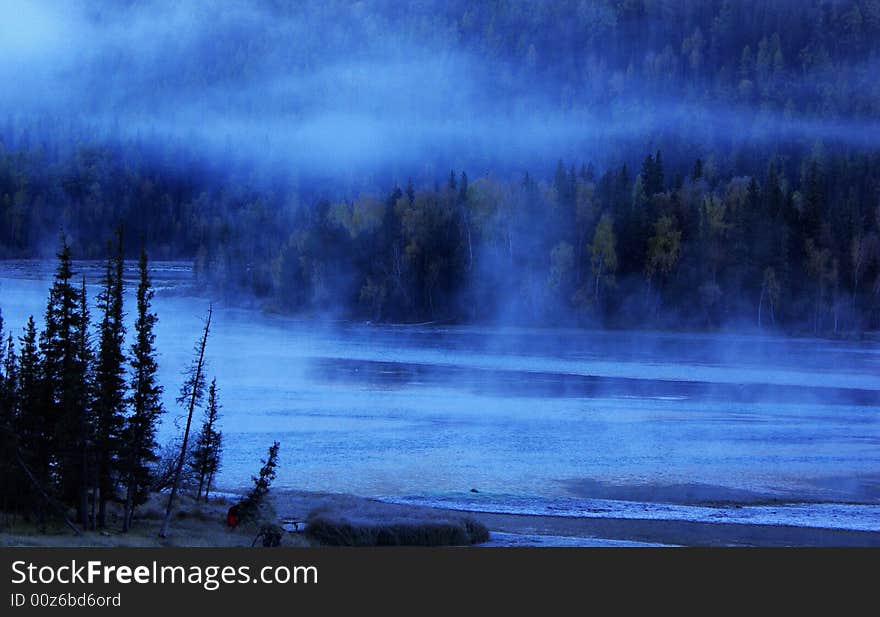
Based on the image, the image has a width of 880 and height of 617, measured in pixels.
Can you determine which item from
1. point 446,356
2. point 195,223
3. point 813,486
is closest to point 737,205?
point 446,356

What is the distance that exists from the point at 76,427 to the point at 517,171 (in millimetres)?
102553

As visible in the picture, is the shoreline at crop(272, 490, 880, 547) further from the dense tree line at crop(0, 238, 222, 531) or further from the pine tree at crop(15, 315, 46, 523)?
the pine tree at crop(15, 315, 46, 523)

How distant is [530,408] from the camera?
36.9 meters

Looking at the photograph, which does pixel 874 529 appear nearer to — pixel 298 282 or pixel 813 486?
pixel 813 486

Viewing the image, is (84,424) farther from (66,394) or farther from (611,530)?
(611,530)

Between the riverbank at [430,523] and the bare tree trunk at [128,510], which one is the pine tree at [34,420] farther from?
the riverbank at [430,523]

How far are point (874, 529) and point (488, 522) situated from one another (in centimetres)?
708

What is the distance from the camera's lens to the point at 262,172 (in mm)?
130500

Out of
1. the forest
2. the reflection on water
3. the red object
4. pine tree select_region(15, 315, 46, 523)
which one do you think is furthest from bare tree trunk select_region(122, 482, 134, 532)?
the forest

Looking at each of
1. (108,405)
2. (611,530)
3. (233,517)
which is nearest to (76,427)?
(108,405)

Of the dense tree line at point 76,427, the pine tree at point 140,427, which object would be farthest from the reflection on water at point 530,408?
the dense tree line at point 76,427

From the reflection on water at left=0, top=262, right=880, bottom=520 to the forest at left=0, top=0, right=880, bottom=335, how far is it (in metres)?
6.24

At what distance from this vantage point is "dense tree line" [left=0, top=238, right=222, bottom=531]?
58.9ft

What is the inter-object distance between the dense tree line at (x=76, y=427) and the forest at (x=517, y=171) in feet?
9.67
